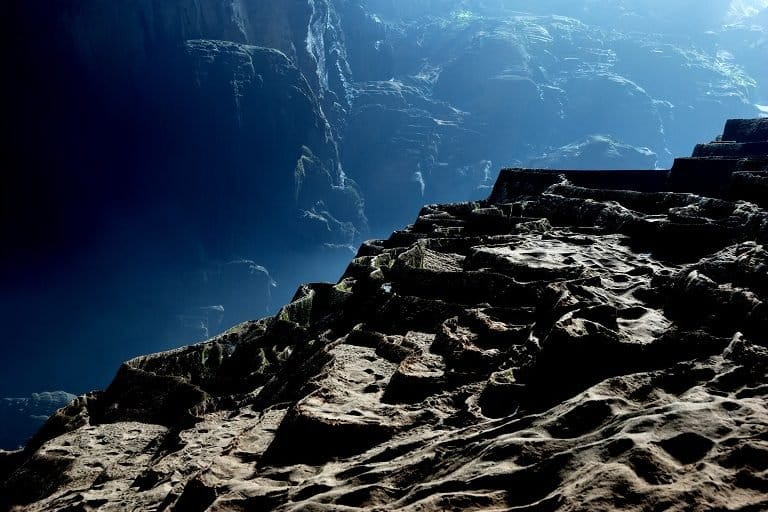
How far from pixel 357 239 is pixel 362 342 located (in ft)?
502

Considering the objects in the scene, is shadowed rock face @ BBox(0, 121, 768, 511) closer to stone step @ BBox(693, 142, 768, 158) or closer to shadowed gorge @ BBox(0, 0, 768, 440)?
stone step @ BBox(693, 142, 768, 158)

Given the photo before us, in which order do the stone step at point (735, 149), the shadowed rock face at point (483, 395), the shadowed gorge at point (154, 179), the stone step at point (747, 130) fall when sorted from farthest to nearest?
the shadowed gorge at point (154, 179), the stone step at point (747, 130), the stone step at point (735, 149), the shadowed rock face at point (483, 395)

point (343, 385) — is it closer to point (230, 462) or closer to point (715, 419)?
point (230, 462)

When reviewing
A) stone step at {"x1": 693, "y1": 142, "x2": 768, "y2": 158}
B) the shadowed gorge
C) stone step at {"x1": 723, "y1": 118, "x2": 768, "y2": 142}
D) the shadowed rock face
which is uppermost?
the shadowed gorge

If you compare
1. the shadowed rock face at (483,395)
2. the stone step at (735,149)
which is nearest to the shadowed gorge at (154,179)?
the shadowed rock face at (483,395)

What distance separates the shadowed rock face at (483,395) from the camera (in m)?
A: 4.06

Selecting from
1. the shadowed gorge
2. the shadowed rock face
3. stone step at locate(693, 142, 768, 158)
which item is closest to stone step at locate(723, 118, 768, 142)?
stone step at locate(693, 142, 768, 158)

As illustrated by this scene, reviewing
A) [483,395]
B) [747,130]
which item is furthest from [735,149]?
[483,395]

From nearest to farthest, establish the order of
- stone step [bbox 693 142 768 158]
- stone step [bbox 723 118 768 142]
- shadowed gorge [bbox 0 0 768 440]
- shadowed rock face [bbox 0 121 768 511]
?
shadowed rock face [bbox 0 121 768 511], stone step [bbox 693 142 768 158], stone step [bbox 723 118 768 142], shadowed gorge [bbox 0 0 768 440]

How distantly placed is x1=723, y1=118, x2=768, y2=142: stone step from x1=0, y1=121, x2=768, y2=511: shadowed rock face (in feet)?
76.2

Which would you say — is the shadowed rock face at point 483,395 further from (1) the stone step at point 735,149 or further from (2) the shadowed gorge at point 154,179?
(2) the shadowed gorge at point 154,179

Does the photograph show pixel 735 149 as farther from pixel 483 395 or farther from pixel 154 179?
pixel 154 179

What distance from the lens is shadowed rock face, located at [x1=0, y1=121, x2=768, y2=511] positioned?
160 inches

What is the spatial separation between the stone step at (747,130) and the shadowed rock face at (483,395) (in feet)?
76.2
